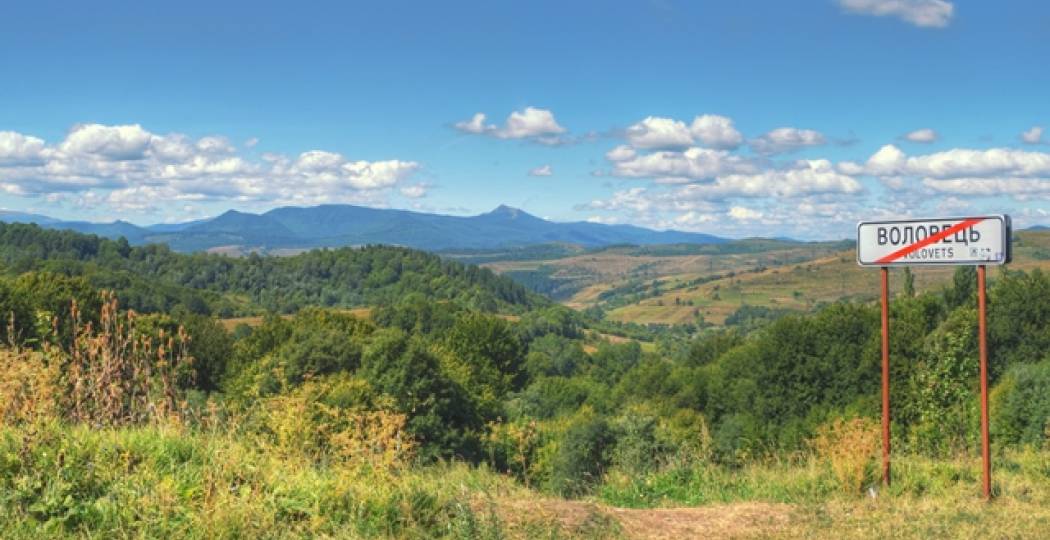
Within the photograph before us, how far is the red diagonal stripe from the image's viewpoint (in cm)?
863

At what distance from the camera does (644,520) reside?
6.67 m

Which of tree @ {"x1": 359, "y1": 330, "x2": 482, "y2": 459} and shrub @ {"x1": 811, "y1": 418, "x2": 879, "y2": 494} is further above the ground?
shrub @ {"x1": 811, "y1": 418, "x2": 879, "y2": 494}

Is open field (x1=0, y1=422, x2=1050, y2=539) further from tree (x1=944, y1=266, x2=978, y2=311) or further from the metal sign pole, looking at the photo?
tree (x1=944, y1=266, x2=978, y2=311)

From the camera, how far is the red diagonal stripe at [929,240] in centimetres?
863

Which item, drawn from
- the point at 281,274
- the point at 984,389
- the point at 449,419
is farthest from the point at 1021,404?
the point at 281,274

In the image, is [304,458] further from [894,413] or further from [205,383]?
[205,383]

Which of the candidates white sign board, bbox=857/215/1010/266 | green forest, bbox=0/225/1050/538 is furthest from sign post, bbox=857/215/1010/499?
green forest, bbox=0/225/1050/538

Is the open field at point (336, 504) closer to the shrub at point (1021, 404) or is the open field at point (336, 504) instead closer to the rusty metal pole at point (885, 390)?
the rusty metal pole at point (885, 390)

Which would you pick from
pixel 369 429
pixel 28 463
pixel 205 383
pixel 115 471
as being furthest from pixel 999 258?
pixel 205 383

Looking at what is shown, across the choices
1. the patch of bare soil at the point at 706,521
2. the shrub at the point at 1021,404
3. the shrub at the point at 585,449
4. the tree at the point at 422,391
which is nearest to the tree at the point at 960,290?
the shrub at the point at 1021,404

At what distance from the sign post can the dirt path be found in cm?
240

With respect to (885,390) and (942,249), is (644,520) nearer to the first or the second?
(885,390)

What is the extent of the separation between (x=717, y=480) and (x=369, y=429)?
425 centimetres

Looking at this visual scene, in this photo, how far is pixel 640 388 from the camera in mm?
64875
